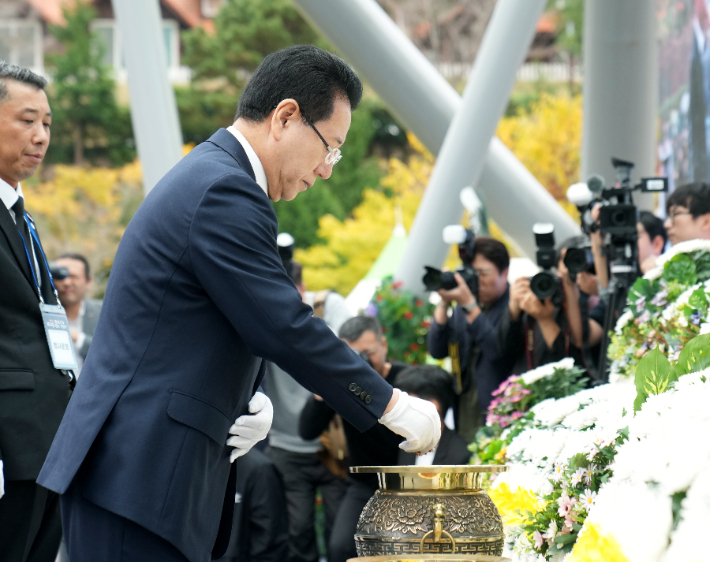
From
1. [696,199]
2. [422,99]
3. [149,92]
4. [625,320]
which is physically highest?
[422,99]

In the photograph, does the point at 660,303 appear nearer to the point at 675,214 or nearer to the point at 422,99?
the point at 675,214

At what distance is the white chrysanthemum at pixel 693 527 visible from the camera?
1.38 m

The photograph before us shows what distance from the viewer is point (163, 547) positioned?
1941 mm

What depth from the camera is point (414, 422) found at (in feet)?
6.54

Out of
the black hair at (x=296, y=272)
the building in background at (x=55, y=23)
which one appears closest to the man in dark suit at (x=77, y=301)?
the black hair at (x=296, y=272)

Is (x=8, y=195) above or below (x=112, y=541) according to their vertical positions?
above

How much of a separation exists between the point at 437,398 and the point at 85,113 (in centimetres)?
2422

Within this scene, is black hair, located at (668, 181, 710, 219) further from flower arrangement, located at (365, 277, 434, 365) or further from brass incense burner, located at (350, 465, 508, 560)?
flower arrangement, located at (365, 277, 434, 365)

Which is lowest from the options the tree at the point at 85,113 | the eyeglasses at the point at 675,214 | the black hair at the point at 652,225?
the eyeglasses at the point at 675,214

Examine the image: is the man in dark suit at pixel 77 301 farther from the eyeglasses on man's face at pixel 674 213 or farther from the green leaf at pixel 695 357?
the green leaf at pixel 695 357

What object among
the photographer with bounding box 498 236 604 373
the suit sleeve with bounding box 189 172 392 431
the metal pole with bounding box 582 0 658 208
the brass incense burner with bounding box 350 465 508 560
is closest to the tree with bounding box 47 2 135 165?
the metal pole with bounding box 582 0 658 208

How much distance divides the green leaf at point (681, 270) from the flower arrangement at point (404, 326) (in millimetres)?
3459

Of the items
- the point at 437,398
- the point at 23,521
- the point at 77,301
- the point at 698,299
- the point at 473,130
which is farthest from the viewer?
the point at 473,130

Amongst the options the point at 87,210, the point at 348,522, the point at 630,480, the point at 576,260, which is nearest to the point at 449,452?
the point at 348,522
